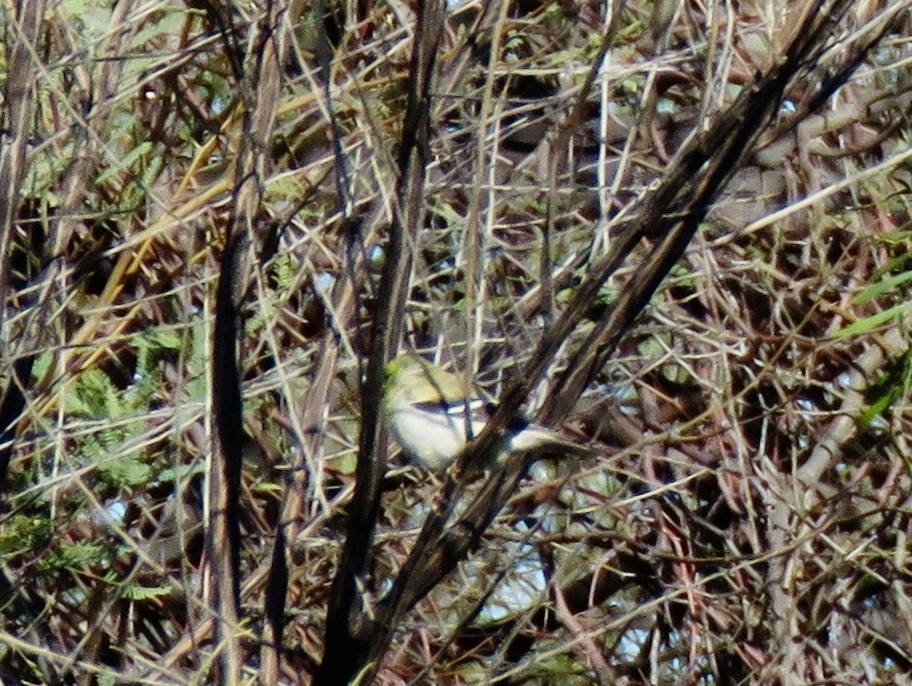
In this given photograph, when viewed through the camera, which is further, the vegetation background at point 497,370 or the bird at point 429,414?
the vegetation background at point 497,370

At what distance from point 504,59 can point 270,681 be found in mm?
2264

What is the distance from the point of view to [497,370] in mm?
4129

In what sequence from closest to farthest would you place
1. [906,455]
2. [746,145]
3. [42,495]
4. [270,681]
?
[746,145] < [270,681] < [42,495] < [906,455]

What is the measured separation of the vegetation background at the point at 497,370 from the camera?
413 cm

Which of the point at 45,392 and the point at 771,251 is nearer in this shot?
the point at 45,392

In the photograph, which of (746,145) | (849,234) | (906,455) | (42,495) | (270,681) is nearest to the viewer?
(746,145)

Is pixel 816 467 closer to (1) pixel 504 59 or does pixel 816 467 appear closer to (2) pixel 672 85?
(2) pixel 672 85

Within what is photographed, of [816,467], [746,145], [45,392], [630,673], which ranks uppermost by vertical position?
[746,145]

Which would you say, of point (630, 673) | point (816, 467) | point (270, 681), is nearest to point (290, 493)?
point (270, 681)

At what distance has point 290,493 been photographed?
13.3ft

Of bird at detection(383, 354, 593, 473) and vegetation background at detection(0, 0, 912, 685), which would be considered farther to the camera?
vegetation background at detection(0, 0, 912, 685)

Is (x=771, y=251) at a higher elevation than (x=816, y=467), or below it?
higher

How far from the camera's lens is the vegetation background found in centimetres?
413

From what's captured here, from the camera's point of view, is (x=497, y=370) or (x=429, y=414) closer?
(x=429, y=414)
